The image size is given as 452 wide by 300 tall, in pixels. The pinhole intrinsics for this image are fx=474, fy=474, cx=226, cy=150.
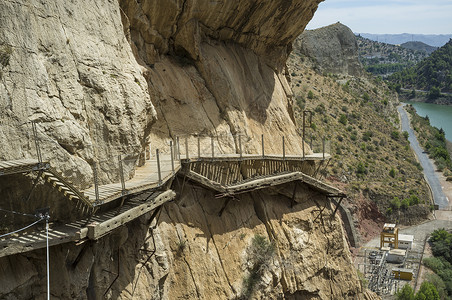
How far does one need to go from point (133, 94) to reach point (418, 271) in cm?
4467

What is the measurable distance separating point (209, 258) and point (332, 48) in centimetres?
8651

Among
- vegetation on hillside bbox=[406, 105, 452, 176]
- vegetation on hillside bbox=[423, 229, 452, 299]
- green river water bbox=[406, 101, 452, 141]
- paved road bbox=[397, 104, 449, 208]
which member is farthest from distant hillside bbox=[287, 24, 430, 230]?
green river water bbox=[406, 101, 452, 141]

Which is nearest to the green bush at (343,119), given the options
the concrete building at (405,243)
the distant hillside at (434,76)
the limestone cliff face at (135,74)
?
the concrete building at (405,243)

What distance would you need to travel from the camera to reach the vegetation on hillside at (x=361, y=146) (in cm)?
6181

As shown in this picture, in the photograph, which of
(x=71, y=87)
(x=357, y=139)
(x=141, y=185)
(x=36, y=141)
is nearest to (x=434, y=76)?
(x=357, y=139)

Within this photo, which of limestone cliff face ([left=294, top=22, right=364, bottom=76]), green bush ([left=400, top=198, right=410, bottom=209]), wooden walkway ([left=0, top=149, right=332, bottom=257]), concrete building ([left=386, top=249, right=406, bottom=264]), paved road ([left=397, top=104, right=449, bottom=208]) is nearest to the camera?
wooden walkway ([left=0, top=149, right=332, bottom=257])

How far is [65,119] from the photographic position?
36.5ft

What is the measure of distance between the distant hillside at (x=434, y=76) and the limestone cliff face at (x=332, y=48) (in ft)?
262

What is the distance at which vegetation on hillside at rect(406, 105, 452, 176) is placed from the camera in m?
84.8

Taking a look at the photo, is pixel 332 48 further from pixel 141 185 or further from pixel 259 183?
pixel 141 185

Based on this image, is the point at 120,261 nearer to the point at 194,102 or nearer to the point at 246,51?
the point at 194,102

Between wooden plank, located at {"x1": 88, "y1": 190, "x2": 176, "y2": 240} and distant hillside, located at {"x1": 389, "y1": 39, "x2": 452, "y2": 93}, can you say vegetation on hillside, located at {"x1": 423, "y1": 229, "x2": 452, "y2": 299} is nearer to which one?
wooden plank, located at {"x1": 88, "y1": 190, "x2": 176, "y2": 240}

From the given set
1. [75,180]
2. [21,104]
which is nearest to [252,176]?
[75,180]

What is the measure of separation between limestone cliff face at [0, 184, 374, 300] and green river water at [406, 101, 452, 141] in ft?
355
